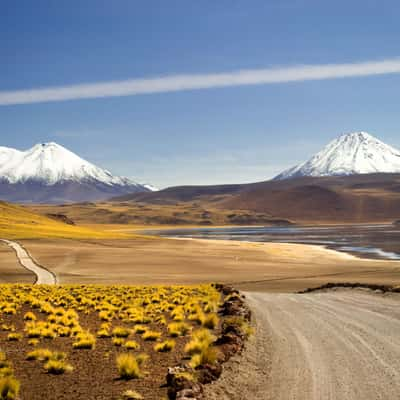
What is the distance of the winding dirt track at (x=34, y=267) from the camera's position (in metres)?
43.4

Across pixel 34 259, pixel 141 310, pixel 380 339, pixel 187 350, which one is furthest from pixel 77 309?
pixel 34 259

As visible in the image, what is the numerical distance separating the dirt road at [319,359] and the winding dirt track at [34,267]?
26329 millimetres

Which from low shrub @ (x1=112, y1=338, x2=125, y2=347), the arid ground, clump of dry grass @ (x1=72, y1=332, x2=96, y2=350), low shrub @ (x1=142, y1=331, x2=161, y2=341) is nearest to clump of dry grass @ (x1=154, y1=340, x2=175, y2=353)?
low shrub @ (x1=112, y1=338, x2=125, y2=347)

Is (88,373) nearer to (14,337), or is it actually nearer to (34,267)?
(14,337)

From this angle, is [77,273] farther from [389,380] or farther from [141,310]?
[389,380]

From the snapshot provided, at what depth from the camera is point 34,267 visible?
2090 inches

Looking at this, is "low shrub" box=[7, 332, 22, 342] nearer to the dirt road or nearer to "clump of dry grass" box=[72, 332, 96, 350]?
"clump of dry grass" box=[72, 332, 96, 350]

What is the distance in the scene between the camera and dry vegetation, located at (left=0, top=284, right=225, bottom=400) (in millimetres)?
10531

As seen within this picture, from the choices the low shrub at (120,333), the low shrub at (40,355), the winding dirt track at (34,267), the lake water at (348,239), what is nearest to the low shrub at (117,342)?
the low shrub at (120,333)

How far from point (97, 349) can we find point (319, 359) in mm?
5582

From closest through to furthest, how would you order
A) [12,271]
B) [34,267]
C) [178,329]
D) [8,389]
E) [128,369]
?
[8,389], [128,369], [178,329], [12,271], [34,267]

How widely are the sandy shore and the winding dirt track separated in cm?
101

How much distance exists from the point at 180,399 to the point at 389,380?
4.47 meters

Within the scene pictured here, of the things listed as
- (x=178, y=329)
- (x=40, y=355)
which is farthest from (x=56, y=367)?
(x=178, y=329)
